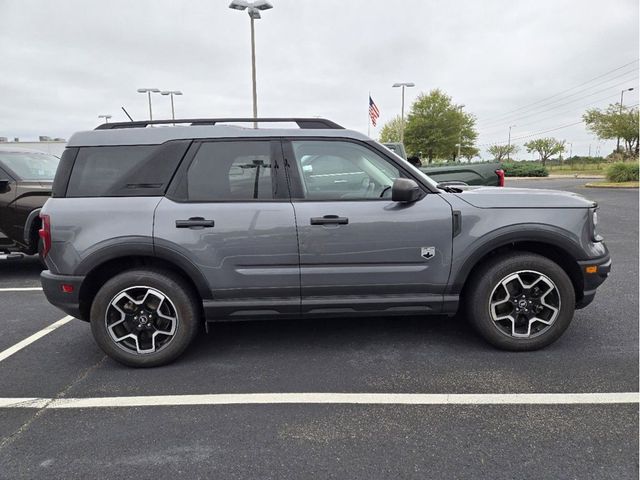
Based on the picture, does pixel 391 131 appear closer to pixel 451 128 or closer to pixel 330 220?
pixel 451 128

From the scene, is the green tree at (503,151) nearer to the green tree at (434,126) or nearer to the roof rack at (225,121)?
the green tree at (434,126)

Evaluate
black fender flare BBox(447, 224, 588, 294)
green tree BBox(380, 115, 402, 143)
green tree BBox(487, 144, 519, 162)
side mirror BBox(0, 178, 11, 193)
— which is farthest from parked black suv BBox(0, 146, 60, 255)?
green tree BBox(487, 144, 519, 162)

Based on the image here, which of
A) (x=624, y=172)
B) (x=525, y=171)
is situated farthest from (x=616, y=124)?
(x=624, y=172)

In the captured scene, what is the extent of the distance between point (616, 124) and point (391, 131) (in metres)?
27.4

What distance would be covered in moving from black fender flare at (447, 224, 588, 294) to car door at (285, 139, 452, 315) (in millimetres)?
119

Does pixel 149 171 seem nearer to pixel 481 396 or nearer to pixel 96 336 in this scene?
pixel 96 336

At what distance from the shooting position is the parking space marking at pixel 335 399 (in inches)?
108

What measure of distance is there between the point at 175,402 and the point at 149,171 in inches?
67.4

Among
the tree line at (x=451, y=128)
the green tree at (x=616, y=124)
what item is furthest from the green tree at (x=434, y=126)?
the green tree at (x=616, y=124)

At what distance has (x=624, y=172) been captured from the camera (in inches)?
962

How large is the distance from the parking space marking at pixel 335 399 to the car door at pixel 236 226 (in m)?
0.68

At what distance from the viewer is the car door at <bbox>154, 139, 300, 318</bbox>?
10.5 feet

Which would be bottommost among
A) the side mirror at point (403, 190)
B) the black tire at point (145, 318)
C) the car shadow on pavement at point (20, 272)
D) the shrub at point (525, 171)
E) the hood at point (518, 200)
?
the car shadow on pavement at point (20, 272)

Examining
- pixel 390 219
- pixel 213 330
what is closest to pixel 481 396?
pixel 390 219
